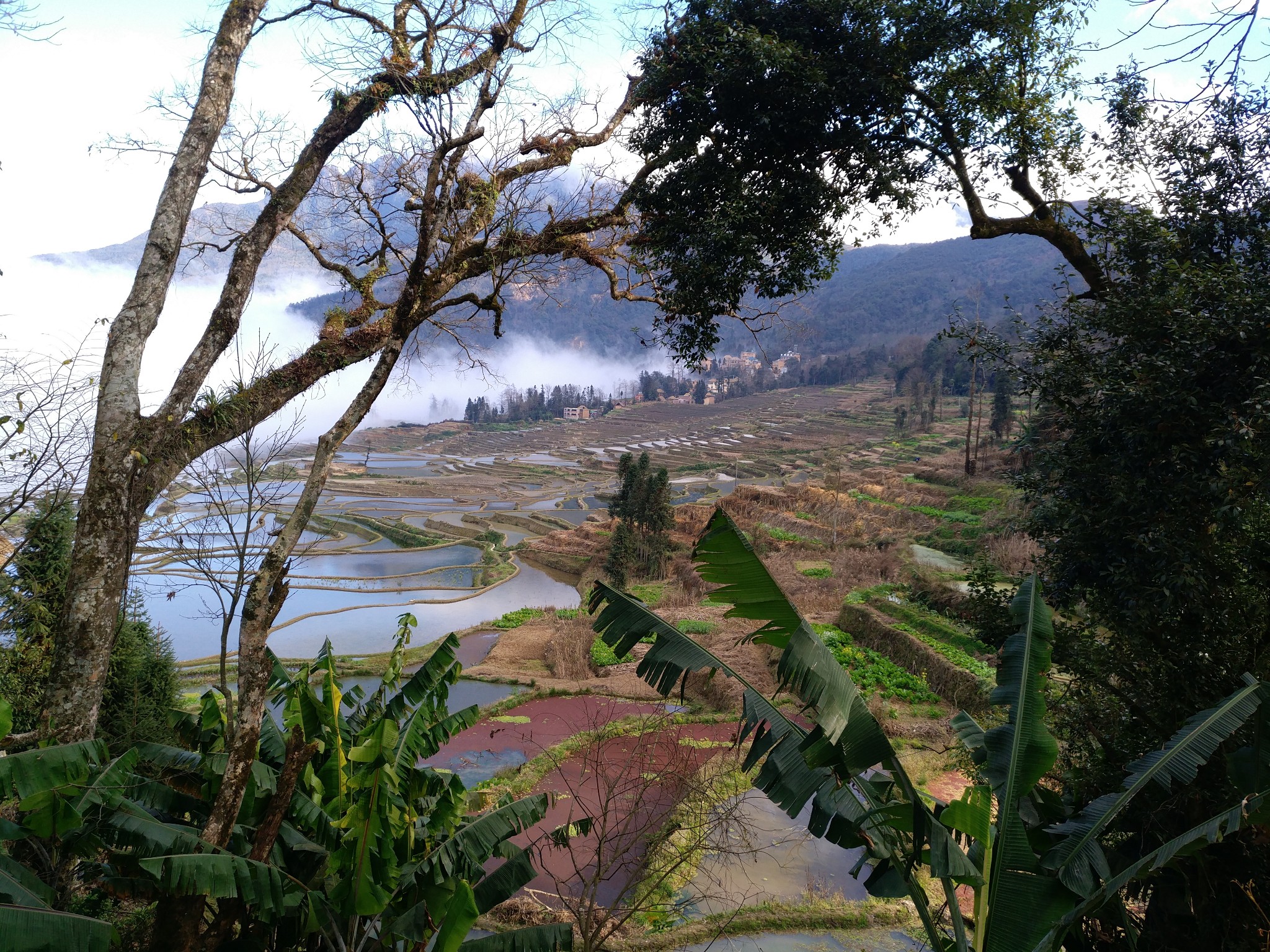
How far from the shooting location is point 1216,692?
15.2 feet

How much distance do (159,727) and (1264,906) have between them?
1237 cm

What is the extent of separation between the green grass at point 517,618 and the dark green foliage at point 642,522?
3814 millimetres

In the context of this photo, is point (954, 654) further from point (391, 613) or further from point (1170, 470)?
point (391, 613)

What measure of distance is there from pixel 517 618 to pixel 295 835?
19.0 metres

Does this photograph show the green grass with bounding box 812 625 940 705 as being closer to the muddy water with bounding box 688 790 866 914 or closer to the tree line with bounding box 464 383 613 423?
the muddy water with bounding box 688 790 866 914

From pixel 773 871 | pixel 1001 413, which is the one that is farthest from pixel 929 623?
pixel 1001 413

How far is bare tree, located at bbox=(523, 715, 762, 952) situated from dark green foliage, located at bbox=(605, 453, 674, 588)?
1424cm

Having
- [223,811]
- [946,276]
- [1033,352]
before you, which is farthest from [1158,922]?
[946,276]

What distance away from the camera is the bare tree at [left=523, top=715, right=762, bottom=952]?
5.53 meters

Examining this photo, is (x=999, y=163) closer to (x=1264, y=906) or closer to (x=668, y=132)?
(x=668, y=132)

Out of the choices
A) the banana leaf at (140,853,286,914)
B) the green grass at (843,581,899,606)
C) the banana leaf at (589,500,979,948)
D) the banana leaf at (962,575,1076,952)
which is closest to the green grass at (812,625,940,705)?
the green grass at (843,581,899,606)

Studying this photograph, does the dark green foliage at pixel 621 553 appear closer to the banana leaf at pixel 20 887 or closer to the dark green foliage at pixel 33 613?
the dark green foliage at pixel 33 613

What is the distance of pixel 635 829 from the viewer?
26.6 ft

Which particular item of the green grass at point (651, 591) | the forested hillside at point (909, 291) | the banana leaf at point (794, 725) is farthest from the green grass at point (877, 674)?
the forested hillside at point (909, 291)
